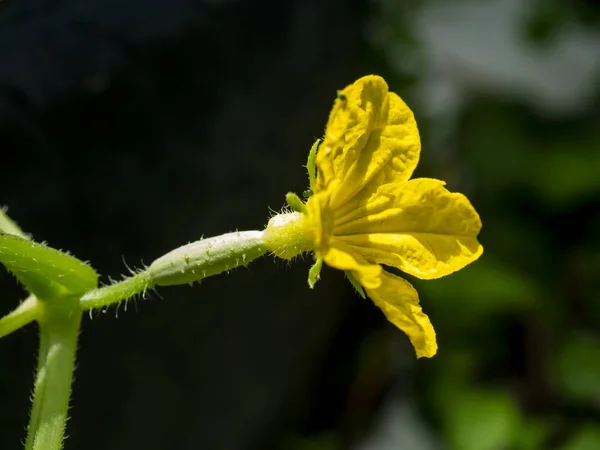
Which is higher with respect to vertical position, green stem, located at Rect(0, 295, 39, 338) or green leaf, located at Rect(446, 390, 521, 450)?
green leaf, located at Rect(446, 390, 521, 450)

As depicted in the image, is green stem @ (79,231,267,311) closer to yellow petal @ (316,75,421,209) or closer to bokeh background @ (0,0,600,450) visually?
yellow petal @ (316,75,421,209)

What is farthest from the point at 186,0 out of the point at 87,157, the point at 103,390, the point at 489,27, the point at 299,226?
the point at 489,27

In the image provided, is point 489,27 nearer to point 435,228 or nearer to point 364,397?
point 364,397

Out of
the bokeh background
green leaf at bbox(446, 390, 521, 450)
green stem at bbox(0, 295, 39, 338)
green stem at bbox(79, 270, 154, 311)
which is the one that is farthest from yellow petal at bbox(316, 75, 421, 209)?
green leaf at bbox(446, 390, 521, 450)

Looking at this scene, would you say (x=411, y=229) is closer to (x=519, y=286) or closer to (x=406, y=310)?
(x=406, y=310)

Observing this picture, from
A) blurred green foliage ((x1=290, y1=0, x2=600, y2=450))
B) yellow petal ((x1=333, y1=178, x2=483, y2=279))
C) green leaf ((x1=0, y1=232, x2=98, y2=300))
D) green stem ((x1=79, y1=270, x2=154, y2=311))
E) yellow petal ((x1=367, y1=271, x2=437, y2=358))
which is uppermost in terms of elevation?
blurred green foliage ((x1=290, y1=0, x2=600, y2=450))

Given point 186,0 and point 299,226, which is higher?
point 186,0
